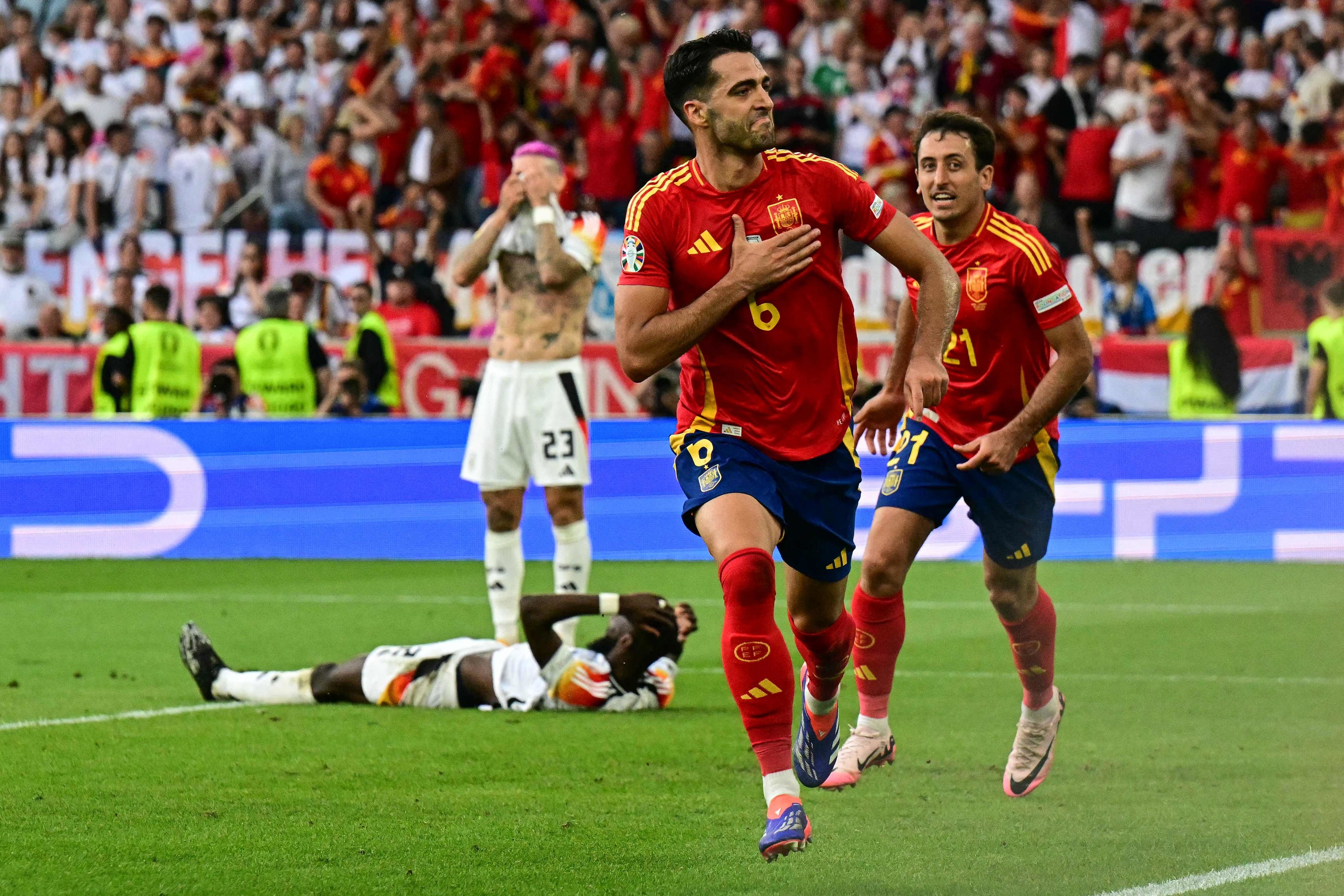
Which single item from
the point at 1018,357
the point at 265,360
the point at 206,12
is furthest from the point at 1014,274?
the point at 206,12

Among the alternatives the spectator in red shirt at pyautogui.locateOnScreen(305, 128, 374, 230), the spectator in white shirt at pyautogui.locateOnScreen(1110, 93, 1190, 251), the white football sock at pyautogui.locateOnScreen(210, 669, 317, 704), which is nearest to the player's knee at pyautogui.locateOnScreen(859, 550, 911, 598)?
the white football sock at pyautogui.locateOnScreen(210, 669, 317, 704)

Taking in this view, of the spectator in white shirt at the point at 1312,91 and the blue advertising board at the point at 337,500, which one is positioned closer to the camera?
the blue advertising board at the point at 337,500

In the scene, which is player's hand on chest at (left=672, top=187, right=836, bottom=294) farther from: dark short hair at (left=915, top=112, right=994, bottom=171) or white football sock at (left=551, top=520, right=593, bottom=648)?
white football sock at (left=551, top=520, right=593, bottom=648)

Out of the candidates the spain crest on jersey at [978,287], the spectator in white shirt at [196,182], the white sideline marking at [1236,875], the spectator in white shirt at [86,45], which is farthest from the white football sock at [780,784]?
the spectator in white shirt at [86,45]

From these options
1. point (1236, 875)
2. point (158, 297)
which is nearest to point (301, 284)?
point (158, 297)

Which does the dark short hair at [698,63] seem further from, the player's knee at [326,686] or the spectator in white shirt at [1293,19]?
the spectator in white shirt at [1293,19]

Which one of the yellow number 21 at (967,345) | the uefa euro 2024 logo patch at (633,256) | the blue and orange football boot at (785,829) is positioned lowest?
the blue and orange football boot at (785,829)

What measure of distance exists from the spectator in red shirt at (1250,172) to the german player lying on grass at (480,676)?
36.6 feet

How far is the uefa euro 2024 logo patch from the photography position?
5.20 metres

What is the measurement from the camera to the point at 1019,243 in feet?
20.8

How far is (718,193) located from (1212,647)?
5704 millimetres

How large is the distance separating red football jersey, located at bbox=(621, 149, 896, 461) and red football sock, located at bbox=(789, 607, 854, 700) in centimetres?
71

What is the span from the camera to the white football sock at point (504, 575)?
9.45 metres

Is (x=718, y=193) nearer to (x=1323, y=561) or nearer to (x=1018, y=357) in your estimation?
(x=1018, y=357)
